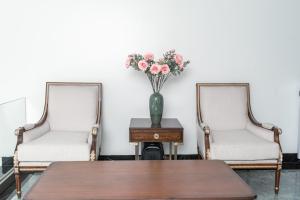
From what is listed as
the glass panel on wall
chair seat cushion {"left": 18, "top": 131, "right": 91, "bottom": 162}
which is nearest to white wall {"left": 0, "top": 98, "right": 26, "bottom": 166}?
the glass panel on wall

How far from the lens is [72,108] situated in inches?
117

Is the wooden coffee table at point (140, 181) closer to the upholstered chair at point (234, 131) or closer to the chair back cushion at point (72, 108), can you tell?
the upholstered chair at point (234, 131)

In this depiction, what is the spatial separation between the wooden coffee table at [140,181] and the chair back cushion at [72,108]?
883mm

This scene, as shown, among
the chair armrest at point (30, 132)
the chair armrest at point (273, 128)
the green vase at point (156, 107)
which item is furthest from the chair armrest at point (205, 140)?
the chair armrest at point (30, 132)

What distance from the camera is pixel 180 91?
3.23 meters

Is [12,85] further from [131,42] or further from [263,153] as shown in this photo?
[263,153]

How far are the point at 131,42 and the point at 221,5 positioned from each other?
94 cm

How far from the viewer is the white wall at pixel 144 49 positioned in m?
3.10

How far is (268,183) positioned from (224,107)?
77 centimetres

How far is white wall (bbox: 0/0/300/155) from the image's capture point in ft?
10.2

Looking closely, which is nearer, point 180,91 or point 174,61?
point 174,61

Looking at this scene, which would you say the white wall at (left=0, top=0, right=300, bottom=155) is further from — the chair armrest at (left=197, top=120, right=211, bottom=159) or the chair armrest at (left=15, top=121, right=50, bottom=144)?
the chair armrest at (left=197, top=120, right=211, bottom=159)

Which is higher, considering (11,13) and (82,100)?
(11,13)

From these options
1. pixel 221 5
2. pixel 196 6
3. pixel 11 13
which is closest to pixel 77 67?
pixel 11 13
